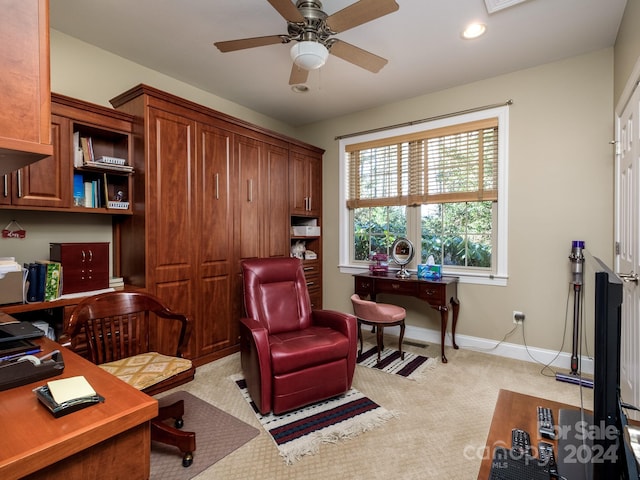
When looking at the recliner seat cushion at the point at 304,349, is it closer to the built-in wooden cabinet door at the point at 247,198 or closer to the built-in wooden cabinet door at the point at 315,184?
the built-in wooden cabinet door at the point at 247,198

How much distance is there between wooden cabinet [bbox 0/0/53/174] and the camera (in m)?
0.71

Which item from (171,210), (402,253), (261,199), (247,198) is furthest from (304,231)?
(171,210)

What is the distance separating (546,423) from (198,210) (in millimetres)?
2758

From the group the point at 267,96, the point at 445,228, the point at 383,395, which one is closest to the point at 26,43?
the point at 383,395

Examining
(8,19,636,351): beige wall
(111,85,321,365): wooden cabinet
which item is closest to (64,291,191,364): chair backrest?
(111,85,321,365): wooden cabinet

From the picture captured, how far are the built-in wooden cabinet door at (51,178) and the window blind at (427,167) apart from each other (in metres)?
2.89

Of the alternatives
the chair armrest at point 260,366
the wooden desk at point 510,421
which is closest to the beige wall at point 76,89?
the chair armrest at point 260,366

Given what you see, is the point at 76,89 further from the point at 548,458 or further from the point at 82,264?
the point at 548,458

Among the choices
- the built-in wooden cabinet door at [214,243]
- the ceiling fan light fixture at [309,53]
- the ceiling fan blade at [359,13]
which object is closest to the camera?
the ceiling fan blade at [359,13]

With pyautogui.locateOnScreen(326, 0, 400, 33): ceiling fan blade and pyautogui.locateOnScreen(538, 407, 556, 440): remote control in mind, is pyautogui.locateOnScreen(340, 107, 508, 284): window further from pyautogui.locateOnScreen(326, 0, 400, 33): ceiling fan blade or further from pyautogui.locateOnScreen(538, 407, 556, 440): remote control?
pyautogui.locateOnScreen(538, 407, 556, 440): remote control

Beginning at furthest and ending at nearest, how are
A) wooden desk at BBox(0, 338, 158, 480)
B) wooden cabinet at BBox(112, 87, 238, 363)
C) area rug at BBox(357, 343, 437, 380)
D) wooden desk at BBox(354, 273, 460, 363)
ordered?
1. wooden desk at BBox(354, 273, 460, 363)
2. area rug at BBox(357, 343, 437, 380)
3. wooden cabinet at BBox(112, 87, 238, 363)
4. wooden desk at BBox(0, 338, 158, 480)

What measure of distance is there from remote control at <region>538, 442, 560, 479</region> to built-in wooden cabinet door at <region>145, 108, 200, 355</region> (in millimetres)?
2596

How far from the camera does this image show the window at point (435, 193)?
3.28 m

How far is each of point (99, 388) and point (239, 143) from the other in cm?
280
